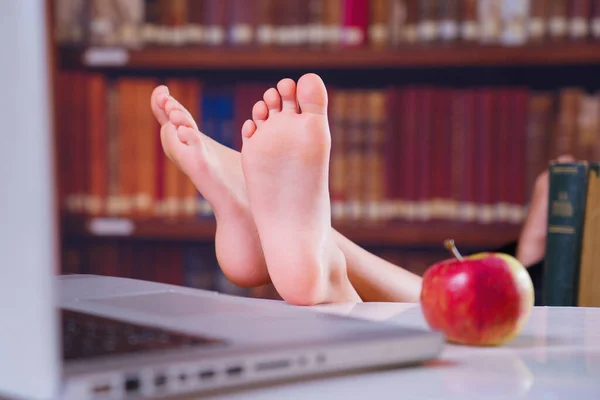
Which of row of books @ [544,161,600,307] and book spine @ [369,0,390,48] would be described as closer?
row of books @ [544,161,600,307]

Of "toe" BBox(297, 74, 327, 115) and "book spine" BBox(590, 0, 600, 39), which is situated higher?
"book spine" BBox(590, 0, 600, 39)

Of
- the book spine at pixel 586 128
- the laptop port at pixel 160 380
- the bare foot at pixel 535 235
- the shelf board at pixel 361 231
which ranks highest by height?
the book spine at pixel 586 128

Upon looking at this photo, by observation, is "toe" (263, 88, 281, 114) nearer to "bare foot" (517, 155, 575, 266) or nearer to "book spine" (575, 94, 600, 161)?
"bare foot" (517, 155, 575, 266)

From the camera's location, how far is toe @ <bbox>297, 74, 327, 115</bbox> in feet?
2.61

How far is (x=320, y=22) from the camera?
173cm

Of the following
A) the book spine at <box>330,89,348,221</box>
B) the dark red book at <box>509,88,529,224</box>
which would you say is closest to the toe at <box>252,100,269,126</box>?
the book spine at <box>330,89,348,221</box>

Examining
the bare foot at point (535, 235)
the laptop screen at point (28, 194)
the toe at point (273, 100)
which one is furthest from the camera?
the bare foot at point (535, 235)

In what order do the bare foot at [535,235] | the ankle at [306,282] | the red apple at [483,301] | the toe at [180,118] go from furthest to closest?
the bare foot at [535,235] → the toe at [180,118] → the ankle at [306,282] → the red apple at [483,301]

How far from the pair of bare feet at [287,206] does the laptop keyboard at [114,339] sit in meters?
0.30

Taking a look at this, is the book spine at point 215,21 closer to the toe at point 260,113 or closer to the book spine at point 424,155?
the book spine at point 424,155

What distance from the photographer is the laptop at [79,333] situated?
1.00ft

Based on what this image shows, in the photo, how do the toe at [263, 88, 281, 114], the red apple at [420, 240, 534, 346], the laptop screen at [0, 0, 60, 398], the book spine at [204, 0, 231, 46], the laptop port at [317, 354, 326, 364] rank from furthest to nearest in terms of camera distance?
the book spine at [204, 0, 231, 46]
the toe at [263, 88, 281, 114]
the red apple at [420, 240, 534, 346]
the laptop port at [317, 354, 326, 364]
the laptop screen at [0, 0, 60, 398]

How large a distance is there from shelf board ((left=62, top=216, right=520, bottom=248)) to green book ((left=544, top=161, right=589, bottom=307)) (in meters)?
0.63

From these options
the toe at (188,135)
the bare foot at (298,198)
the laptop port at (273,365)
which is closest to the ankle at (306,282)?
the bare foot at (298,198)
